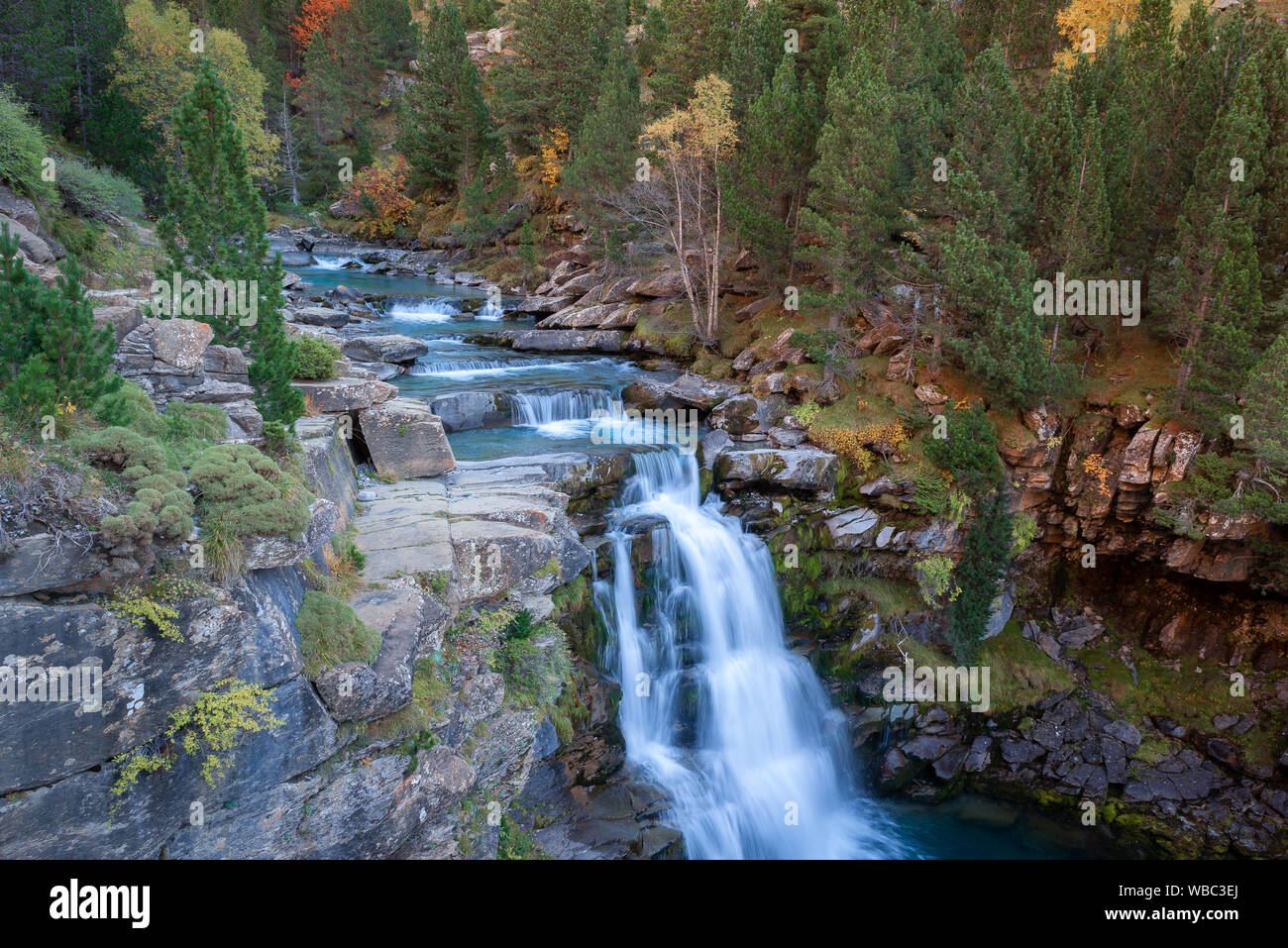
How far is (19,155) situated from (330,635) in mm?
17996

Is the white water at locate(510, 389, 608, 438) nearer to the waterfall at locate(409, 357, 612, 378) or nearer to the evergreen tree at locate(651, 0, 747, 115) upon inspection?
the waterfall at locate(409, 357, 612, 378)

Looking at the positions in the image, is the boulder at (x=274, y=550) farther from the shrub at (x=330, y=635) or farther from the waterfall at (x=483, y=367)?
the waterfall at (x=483, y=367)

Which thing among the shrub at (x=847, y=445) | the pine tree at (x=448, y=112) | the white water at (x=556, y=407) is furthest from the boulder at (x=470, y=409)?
the pine tree at (x=448, y=112)

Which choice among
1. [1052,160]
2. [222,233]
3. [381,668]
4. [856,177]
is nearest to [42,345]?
[381,668]

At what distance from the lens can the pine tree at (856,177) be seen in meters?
20.9

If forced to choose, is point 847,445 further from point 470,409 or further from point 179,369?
point 179,369

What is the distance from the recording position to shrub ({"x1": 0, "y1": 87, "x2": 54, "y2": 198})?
57.7 feet

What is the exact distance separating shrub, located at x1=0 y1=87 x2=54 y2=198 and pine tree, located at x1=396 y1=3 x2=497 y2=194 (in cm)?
3452

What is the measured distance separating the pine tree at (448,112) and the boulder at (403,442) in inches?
1583

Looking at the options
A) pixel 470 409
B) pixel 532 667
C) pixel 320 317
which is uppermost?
pixel 320 317

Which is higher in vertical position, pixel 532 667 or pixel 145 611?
pixel 145 611

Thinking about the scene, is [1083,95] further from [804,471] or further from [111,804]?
[111,804]

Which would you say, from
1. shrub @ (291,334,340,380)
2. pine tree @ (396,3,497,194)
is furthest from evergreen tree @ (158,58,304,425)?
pine tree @ (396,3,497,194)

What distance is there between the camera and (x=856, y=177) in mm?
21469
